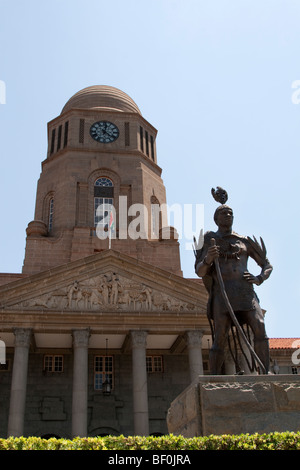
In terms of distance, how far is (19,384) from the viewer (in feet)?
74.8

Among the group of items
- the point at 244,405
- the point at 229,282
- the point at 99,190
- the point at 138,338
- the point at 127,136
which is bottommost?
the point at 244,405

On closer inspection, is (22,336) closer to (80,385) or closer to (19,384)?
(19,384)

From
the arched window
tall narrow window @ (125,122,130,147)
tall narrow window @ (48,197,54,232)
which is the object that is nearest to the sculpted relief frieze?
the arched window

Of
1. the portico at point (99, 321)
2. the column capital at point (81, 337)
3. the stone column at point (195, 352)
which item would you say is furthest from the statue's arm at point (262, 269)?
the column capital at point (81, 337)

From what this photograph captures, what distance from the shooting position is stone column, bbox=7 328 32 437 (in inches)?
860

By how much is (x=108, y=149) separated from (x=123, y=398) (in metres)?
19.4

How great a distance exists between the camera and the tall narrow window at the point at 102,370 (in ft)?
92.2

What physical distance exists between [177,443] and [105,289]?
20.8 m

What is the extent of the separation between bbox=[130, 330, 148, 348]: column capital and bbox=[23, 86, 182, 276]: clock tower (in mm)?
7957

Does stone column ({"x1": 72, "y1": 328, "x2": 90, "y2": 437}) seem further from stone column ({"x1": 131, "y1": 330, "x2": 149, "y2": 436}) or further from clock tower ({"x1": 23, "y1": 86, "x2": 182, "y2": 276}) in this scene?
clock tower ({"x1": 23, "y1": 86, "x2": 182, "y2": 276})

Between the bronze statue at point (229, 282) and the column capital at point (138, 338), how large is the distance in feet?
55.2

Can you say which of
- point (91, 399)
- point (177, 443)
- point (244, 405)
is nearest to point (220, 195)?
point (244, 405)

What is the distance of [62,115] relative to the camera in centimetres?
4084

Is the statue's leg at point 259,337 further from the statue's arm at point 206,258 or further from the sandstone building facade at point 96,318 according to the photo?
the sandstone building facade at point 96,318
